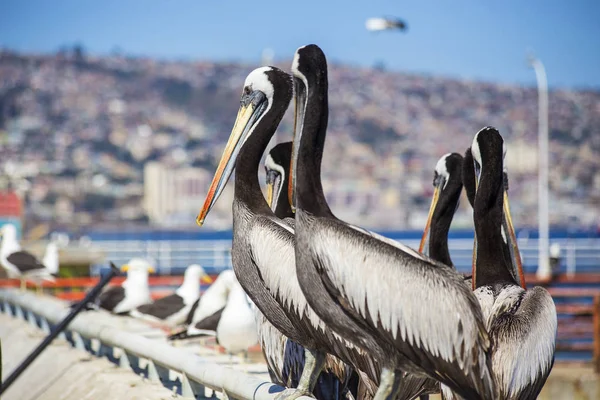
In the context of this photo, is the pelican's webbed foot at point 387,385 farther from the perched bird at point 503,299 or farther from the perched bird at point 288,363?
the perched bird at point 288,363

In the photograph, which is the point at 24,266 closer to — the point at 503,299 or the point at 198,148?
the point at 503,299

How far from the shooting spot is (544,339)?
4.84 m

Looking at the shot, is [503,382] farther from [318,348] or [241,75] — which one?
[241,75]

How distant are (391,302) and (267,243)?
3.11 feet

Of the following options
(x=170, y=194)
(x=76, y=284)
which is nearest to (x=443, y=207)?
(x=76, y=284)

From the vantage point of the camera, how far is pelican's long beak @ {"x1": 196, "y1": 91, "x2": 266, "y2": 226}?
552 cm

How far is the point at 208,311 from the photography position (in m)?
9.64

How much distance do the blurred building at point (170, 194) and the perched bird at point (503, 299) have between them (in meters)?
126

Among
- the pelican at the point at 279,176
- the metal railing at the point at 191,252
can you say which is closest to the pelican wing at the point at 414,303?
the pelican at the point at 279,176

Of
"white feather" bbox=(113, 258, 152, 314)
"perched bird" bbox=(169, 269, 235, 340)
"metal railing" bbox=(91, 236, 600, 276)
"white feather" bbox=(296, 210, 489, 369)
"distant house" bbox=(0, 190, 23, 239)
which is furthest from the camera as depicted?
"distant house" bbox=(0, 190, 23, 239)

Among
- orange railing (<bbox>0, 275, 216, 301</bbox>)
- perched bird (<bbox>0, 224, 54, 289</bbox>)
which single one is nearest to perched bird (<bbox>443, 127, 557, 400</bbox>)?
orange railing (<bbox>0, 275, 216, 301</bbox>)

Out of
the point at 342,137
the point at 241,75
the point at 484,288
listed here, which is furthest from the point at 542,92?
the point at 241,75

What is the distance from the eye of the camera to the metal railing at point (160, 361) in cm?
534

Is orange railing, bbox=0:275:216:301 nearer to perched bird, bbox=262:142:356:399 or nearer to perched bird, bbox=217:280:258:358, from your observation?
perched bird, bbox=217:280:258:358
